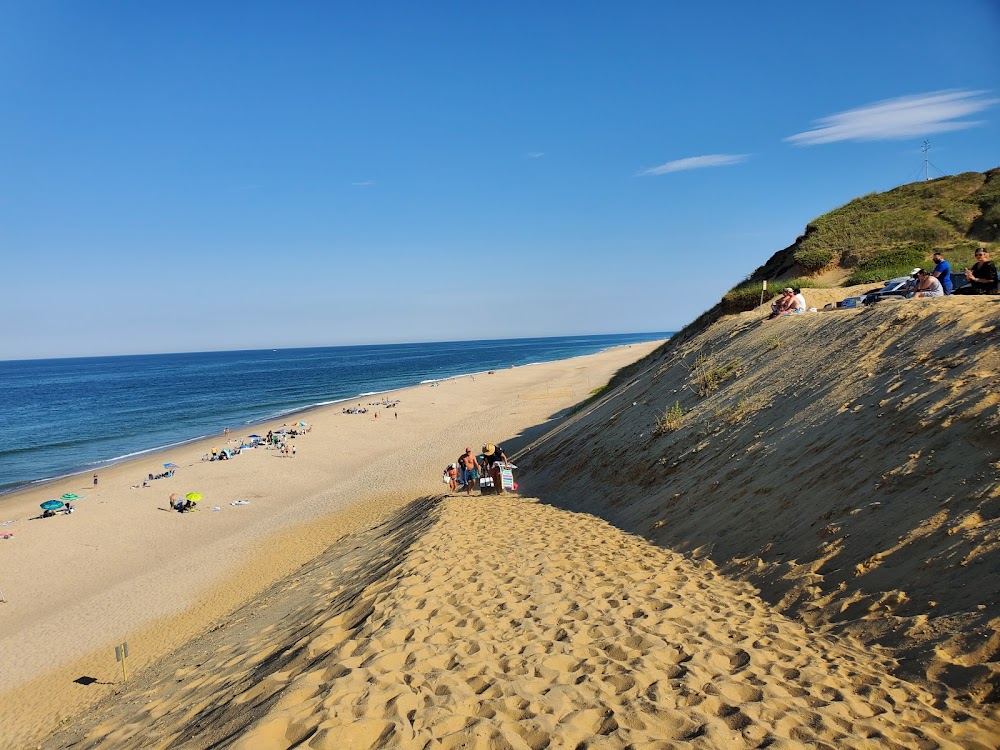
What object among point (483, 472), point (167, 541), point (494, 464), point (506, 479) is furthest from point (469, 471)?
point (167, 541)

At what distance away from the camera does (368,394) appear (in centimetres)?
5706

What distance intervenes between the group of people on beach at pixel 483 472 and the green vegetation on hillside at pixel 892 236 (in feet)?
34.1

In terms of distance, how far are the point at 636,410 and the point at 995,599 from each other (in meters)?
10.4

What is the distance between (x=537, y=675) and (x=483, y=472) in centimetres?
988

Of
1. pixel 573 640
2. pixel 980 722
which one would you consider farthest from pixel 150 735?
pixel 980 722

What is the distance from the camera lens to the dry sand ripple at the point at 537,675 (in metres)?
3.77

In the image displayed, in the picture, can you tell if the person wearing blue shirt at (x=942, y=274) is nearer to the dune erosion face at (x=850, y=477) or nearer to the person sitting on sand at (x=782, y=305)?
the dune erosion face at (x=850, y=477)

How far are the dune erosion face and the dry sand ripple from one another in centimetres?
50

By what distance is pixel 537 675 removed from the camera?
4.57 m

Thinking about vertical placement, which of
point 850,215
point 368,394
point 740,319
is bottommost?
point 368,394

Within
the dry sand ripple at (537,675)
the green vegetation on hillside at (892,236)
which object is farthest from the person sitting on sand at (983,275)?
the dry sand ripple at (537,675)

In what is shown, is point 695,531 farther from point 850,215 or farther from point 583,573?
point 850,215

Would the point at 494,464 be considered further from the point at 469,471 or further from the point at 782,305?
the point at 782,305

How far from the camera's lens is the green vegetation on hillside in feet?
65.2
